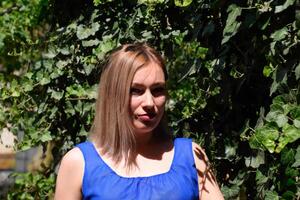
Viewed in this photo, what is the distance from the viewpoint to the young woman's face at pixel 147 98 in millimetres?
2502

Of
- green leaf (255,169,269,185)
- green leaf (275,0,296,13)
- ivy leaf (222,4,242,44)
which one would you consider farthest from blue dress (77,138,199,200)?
green leaf (275,0,296,13)

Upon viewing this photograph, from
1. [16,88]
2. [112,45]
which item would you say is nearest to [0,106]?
[16,88]

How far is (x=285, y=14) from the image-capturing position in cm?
244

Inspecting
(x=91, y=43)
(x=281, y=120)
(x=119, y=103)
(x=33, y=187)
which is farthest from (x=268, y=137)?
(x=33, y=187)

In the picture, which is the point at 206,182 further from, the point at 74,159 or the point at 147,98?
the point at 74,159

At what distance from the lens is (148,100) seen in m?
2.49

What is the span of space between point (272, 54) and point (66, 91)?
4.58 feet

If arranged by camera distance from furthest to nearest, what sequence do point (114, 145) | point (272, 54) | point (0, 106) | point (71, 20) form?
1. point (0, 106)
2. point (71, 20)
3. point (114, 145)
4. point (272, 54)

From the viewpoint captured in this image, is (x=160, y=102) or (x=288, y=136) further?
(x=160, y=102)

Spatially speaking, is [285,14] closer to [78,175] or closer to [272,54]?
[272,54]

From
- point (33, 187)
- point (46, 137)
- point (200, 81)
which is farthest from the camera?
point (33, 187)

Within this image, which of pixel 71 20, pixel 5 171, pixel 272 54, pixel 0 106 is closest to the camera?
pixel 272 54

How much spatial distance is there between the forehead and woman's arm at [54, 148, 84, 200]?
1.22ft

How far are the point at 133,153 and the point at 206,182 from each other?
0.99 ft
